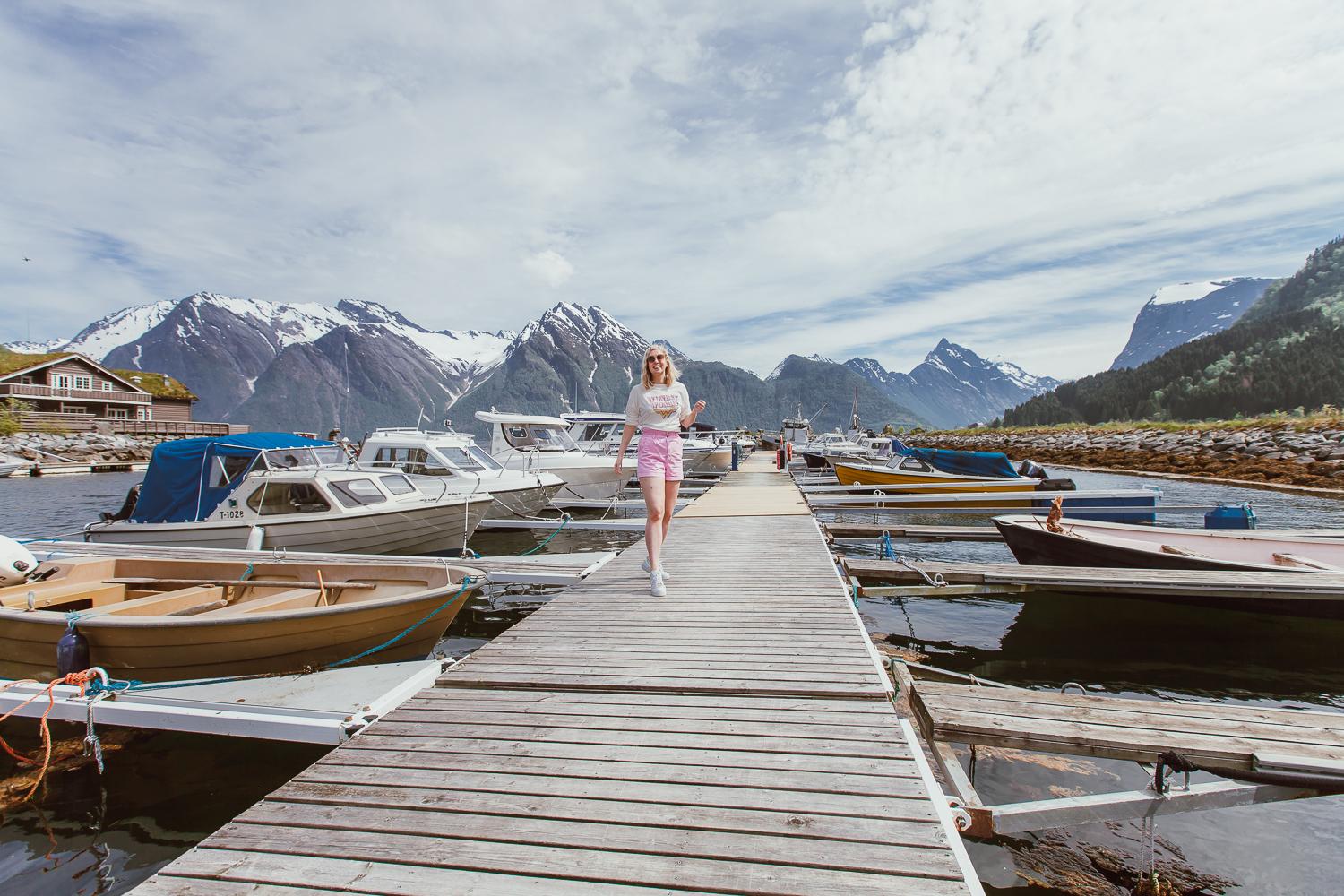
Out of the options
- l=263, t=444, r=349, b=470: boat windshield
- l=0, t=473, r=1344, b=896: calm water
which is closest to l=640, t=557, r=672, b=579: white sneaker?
l=0, t=473, r=1344, b=896: calm water

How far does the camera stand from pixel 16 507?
1016 inches

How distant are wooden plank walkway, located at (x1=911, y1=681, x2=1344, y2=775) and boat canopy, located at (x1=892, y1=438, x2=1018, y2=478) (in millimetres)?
16798

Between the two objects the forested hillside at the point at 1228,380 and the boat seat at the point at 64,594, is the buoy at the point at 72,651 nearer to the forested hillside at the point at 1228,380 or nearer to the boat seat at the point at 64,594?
the boat seat at the point at 64,594

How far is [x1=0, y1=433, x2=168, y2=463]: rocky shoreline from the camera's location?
4759 centimetres

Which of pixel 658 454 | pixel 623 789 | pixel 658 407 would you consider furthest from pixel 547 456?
pixel 623 789

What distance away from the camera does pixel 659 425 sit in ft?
20.3

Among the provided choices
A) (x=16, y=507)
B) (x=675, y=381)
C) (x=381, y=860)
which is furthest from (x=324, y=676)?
(x=16, y=507)

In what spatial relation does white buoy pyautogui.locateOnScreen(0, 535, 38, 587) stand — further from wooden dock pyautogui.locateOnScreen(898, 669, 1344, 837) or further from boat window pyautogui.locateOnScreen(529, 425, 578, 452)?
boat window pyautogui.locateOnScreen(529, 425, 578, 452)

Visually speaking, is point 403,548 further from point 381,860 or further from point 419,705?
point 381,860

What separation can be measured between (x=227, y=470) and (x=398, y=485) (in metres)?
3.31

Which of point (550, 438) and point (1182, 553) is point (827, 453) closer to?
point (550, 438)

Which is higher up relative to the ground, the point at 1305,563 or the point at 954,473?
the point at 954,473

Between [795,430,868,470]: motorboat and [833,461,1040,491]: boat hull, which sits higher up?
[795,430,868,470]: motorboat

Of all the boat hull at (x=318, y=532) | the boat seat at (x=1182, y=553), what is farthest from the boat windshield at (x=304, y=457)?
the boat seat at (x=1182, y=553)
